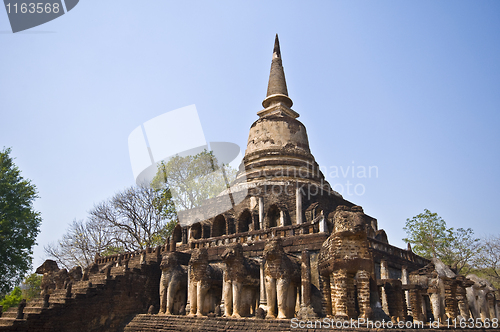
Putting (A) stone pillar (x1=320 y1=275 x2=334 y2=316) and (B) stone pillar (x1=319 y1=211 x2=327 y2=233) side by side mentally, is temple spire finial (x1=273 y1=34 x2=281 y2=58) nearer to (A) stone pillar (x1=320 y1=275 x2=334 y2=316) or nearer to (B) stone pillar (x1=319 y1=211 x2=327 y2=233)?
(B) stone pillar (x1=319 y1=211 x2=327 y2=233)

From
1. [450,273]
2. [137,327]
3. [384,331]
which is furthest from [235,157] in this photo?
[384,331]

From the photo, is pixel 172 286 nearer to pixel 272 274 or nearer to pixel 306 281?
pixel 272 274

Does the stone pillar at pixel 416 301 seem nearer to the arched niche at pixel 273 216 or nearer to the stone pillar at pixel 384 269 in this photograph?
the stone pillar at pixel 384 269

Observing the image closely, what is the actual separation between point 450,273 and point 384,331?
5316 millimetres

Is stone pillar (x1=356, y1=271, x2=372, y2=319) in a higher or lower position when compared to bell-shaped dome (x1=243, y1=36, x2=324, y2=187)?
lower

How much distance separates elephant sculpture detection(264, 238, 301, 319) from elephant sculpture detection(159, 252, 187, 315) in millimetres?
4753

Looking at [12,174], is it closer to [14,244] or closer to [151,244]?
[14,244]

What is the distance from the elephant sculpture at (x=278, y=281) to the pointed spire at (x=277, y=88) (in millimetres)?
14818

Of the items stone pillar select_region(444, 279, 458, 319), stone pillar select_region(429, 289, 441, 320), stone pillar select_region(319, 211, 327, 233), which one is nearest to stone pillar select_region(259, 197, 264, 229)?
stone pillar select_region(319, 211, 327, 233)

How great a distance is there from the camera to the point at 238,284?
13031 millimetres

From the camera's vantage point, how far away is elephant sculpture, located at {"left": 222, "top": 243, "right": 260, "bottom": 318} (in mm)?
12977

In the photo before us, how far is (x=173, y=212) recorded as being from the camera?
28094 mm

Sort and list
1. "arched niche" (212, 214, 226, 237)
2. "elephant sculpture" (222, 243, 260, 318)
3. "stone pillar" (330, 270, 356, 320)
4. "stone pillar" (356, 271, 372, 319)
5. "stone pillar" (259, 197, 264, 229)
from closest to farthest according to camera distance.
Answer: "stone pillar" (356, 271, 372, 319), "stone pillar" (330, 270, 356, 320), "elephant sculpture" (222, 243, 260, 318), "stone pillar" (259, 197, 264, 229), "arched niche" (212, 214, 226, 237)

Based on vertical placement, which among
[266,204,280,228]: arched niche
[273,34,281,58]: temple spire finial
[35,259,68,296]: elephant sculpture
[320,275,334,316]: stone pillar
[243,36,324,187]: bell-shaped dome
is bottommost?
[320,275,334,316]: stone pillar
